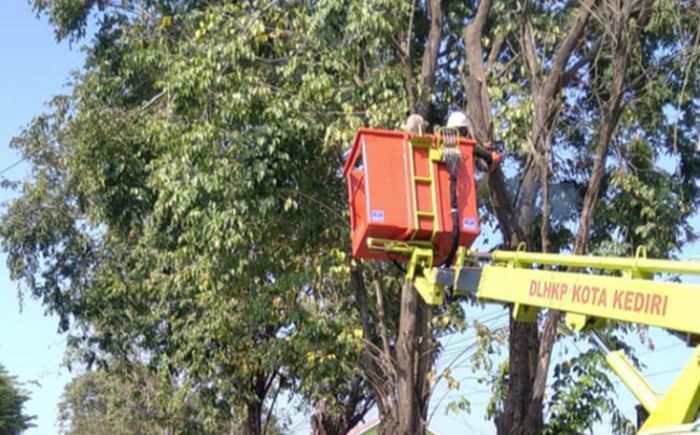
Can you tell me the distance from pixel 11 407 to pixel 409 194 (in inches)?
1588

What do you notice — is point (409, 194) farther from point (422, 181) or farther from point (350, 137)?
point (350, 137)

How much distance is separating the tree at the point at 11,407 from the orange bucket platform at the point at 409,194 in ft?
125

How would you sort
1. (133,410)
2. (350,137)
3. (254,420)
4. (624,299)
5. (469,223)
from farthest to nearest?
(133,410)
(254,420)
(350,137)
(469,223)
(624,299)

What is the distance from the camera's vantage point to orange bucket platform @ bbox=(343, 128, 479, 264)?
7059mm

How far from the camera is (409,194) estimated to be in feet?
23.3

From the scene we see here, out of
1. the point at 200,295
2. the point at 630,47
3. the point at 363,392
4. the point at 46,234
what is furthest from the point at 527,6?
the point at 46,234

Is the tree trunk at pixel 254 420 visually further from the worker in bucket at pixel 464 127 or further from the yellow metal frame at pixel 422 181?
the yellow metal frame at pixel 422 181

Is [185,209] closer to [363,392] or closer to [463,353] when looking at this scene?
[463,353]

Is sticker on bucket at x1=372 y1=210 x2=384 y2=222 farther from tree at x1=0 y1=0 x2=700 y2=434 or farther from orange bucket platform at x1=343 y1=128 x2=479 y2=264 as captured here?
→ tree at x1=0 y1=0 x2=700 y2=434

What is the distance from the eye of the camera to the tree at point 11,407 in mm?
42281

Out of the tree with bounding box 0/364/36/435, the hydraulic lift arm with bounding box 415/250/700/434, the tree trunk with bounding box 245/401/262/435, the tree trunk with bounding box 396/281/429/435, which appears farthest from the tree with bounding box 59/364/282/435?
the hydraulic lift arm with bounding box 415/250/700/434

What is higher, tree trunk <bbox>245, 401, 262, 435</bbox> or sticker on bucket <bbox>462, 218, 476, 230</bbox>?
sticker on bucket <bbox>462, 218, 476, 230</bbox>

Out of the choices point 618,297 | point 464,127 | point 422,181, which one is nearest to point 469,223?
point 422,181

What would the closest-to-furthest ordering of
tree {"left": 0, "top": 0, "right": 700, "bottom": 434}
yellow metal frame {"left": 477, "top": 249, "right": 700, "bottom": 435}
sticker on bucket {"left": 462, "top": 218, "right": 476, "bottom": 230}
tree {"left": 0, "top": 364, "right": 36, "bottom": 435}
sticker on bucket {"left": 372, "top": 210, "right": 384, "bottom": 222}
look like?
yellow metal frame {"left": 477, "top": 249, "right": 700, "bottom": 435}
sticker on bucket {"left": 372, "top": 210, "right": 384, "bottom": 222}
sticker on bucket {"left": 462, "top": 218, "right": 476, "bottom": 230}
tree {"left": 0, "top": 0, "right": 700, "bottom": 434}
tree {"left": 0, "top": 364, "right": 36, "bottom": 435}
